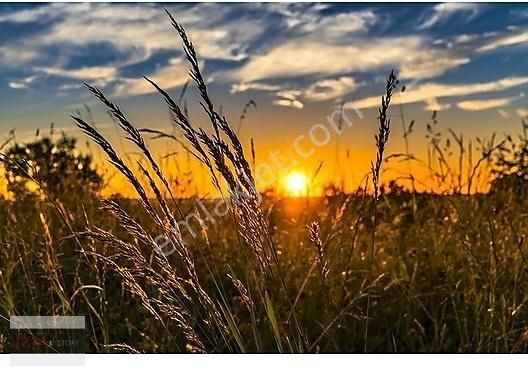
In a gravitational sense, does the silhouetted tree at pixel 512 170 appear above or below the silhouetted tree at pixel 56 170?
below

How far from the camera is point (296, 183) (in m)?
2.12

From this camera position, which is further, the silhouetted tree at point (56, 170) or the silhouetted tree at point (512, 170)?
the silhouetted tree at point (56, 170)

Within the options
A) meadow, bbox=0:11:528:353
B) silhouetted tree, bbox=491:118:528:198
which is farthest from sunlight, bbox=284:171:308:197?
silhouetted tree, bbox=491:118:528:198

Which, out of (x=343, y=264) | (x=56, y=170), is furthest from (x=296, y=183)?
(x=56, y=170)

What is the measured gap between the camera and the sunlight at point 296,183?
208cm

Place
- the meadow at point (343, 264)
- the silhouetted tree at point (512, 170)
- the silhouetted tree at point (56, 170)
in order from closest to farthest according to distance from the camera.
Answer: the meadow at point (343, 264)
the silhouetted tree at point (512, 170)
the silhouetted tree at point (56, 170)

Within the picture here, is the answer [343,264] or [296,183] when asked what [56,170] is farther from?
[343,264]

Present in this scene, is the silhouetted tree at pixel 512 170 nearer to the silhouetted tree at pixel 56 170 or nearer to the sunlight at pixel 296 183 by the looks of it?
the sunlight at pixel 296 183

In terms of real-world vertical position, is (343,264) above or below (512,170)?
below

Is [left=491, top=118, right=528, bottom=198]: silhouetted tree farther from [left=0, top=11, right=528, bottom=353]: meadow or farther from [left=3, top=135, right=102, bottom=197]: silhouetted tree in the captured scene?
[left=3, top=135, right=102, bottom=197]: silhouetted tree

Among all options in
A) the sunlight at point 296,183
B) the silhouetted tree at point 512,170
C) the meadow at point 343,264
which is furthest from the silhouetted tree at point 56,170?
the silhouetted tree at point 512,170

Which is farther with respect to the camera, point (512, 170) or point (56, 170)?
point (56, 170)

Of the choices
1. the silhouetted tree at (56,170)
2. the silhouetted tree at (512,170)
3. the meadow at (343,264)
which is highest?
the silhouetted tree at (56,170)

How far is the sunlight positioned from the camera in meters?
2.08
